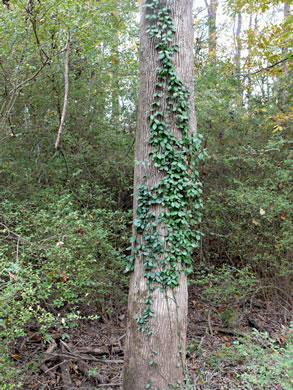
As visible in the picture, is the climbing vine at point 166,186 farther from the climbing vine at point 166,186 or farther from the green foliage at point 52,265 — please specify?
the green foliage at point 52,265

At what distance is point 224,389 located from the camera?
365cm

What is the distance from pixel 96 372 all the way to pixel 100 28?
525 centimetres

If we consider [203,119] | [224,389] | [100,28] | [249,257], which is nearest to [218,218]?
[249,257]

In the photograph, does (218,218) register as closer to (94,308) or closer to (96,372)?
(94,308)

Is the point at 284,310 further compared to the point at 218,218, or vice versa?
the point at 218,218

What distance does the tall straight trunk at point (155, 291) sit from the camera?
3367 mm

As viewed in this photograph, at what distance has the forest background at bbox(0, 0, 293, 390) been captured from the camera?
15.4 ft

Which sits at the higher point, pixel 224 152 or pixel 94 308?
pixel 224 152

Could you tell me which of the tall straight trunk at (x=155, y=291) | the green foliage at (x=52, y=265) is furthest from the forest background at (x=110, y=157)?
the tall straight trunk at (x=155, y=291)

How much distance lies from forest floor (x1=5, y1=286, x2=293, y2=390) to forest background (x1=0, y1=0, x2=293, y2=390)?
0.23ft

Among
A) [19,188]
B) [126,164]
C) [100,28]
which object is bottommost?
[19,188]

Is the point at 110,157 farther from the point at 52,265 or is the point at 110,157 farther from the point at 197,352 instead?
the point at 197,352

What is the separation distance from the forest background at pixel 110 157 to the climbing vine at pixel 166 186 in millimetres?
1192

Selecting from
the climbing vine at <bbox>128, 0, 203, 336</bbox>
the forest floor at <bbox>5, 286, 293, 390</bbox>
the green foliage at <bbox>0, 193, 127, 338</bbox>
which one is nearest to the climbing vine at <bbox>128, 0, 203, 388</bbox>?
the climbing vine at <bbox>128, 0, 203, 336</bbox>
